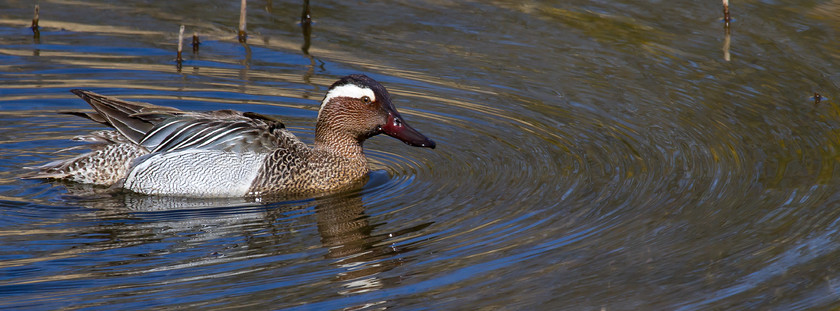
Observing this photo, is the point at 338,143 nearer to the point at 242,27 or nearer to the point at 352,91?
the point at 352,91

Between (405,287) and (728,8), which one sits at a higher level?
(728,8)

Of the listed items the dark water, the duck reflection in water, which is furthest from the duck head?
the duck reflection in water

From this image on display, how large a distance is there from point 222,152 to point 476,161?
1958 millimetres

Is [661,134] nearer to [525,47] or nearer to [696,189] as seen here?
[696,189]

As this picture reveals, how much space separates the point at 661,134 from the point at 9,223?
500cm

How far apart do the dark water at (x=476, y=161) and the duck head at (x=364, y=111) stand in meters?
0.36

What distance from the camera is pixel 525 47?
11.4m

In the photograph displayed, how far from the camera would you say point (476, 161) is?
880 centimetres

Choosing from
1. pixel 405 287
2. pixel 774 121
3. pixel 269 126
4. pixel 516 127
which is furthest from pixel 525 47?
pixel 405 287

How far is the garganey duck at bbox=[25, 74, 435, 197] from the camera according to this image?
8.34 m

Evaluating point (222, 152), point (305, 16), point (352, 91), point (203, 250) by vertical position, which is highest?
point (305, 16)

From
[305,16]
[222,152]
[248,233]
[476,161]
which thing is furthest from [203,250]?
[305,16]

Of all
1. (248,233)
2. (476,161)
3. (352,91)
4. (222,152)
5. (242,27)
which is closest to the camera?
(248,233)

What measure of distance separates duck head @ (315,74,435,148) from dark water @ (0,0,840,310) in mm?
359
